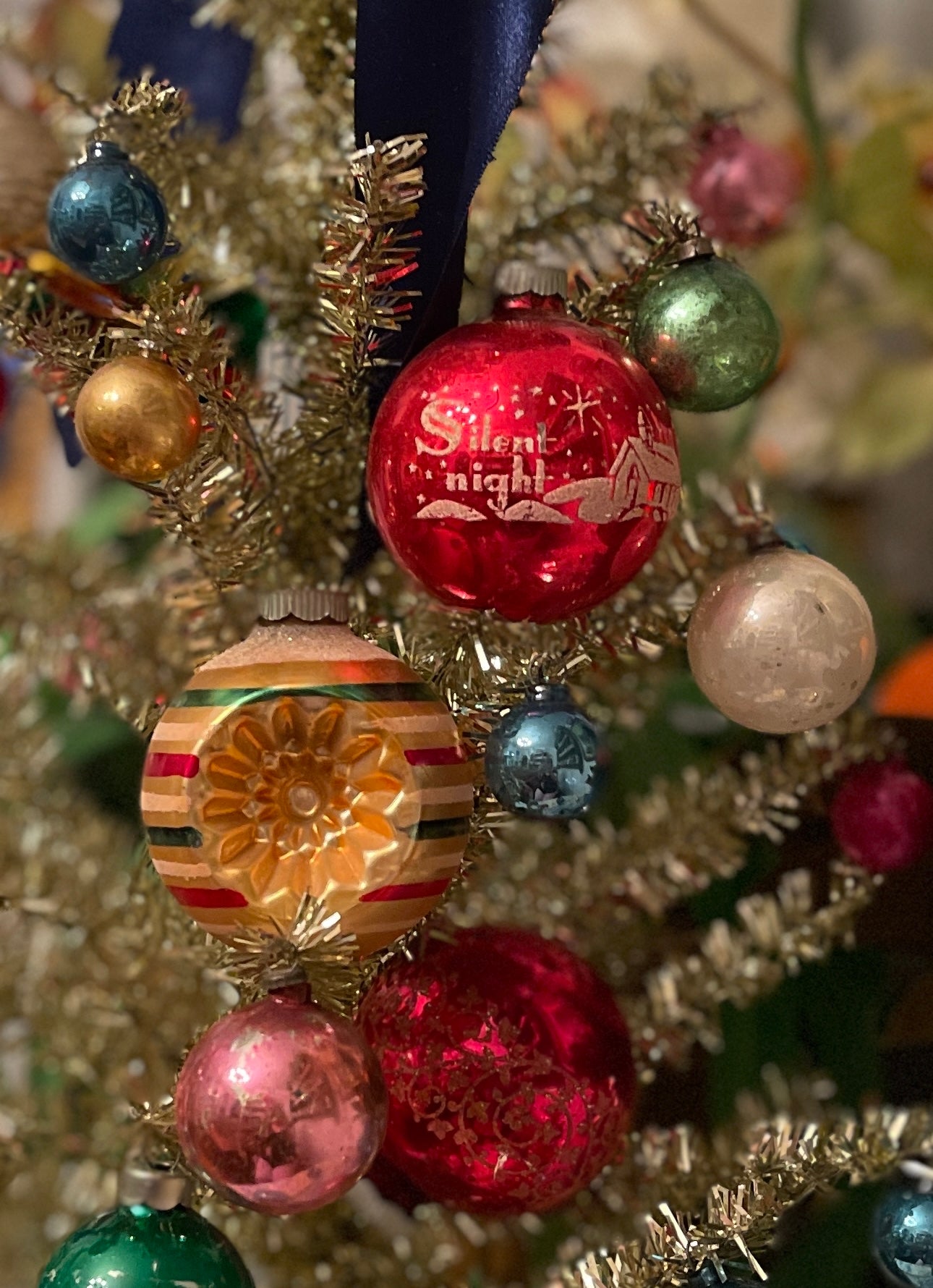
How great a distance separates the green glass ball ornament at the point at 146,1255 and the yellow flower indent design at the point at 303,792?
0.33ft

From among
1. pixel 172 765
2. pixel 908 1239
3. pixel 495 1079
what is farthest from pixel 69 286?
pixel 908 1239

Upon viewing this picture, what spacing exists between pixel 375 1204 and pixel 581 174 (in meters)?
0.46

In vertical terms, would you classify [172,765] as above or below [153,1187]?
above

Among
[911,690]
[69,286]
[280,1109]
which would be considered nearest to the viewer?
[280,1109]

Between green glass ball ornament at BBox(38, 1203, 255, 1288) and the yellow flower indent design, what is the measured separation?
102 mm

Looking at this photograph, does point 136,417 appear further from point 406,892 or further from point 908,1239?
point 908,1239

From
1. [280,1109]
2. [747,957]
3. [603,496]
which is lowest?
[747,957]

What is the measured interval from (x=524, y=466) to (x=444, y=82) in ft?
0.37

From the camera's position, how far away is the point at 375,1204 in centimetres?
54

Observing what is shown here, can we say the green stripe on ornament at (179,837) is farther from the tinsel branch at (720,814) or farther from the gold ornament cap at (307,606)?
the tinsel branch at (720,814)

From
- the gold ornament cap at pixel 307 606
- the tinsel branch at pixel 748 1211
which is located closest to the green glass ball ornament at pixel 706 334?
the gold ornament cap at pixel 307 606

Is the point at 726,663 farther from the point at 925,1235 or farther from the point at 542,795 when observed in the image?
the point at 925,1235

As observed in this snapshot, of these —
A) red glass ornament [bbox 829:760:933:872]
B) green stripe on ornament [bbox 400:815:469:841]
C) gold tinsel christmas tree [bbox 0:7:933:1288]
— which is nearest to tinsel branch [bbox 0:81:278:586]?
gold tinsel christmas tree [bbox 0:7:933:1288]

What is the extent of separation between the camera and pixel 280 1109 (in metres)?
0.27
